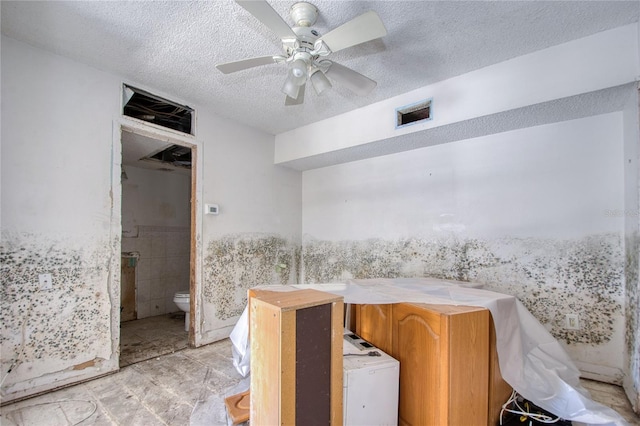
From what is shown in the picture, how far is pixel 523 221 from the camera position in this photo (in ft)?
8.45

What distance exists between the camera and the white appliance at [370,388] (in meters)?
1.43

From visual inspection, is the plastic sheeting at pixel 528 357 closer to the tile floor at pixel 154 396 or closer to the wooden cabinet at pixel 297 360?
the wooden cabinet at pixel 297 360

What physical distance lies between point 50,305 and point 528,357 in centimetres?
319

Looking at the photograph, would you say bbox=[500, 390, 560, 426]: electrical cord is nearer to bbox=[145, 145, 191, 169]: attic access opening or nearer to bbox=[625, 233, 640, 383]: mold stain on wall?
bbox=[625, 233, 640, 383]: mold stain on wall

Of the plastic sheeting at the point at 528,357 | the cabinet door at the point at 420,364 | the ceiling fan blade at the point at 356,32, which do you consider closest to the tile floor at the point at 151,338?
the plastic sheeting at the point at 528,357

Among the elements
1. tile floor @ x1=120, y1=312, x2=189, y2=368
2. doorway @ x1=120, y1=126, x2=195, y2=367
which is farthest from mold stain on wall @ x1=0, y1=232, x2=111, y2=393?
doorway @ x1=120, y1=126, x2=195, y2=367

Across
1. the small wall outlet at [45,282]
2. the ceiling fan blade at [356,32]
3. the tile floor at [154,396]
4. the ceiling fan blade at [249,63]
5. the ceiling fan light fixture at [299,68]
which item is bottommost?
the tile floor at [154,396]

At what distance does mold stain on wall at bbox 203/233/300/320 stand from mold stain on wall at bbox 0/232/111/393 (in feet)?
3.05

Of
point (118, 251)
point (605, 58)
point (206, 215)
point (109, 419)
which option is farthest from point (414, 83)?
point (109, 419)

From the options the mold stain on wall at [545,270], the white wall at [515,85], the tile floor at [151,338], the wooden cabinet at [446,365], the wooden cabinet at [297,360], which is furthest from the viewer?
the tile floor at [151,338]

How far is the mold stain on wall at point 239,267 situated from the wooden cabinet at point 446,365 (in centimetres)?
208

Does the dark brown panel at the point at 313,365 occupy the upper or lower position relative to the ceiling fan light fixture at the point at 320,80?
lower

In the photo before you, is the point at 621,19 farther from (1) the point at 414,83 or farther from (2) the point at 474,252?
(2) the point at 474,252

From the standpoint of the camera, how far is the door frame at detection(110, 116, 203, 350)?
8.01ft
